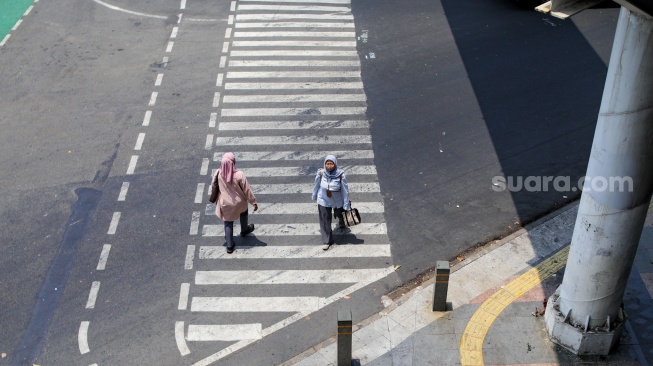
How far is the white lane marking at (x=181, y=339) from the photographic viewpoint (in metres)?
11.0

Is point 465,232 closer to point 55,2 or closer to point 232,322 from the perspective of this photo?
point 232,322

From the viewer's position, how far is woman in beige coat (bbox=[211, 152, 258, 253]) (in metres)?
12.2

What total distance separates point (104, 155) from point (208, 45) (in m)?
5.36

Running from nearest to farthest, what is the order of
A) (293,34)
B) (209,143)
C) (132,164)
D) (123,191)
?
(123,191)
(132,164)
(209,143)
(293,34)

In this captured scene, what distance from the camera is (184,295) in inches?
470

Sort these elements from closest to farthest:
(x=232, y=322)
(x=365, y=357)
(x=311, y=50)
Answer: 1. (x=365, y=357)
2. (x=232, y=322)
3. (x=311, y=50)

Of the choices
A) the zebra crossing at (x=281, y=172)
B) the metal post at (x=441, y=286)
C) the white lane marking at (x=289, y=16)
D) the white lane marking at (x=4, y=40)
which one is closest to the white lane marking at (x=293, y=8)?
the zebra crossing at (x=281, y=172)

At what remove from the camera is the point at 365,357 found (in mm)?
10742

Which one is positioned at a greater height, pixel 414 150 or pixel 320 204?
pixel 320 204

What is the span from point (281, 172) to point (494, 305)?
5.18 metres

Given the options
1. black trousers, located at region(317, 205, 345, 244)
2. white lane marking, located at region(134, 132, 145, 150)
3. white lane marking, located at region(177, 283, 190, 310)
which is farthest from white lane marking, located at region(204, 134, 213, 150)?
white lane marking, located at region(177, 283, 190, 310)

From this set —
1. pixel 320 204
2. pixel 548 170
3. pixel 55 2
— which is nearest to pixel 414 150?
pixel 548 170

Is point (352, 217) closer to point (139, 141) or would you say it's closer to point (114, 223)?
point (114, 223)

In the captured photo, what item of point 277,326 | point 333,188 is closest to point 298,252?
point 333,188
